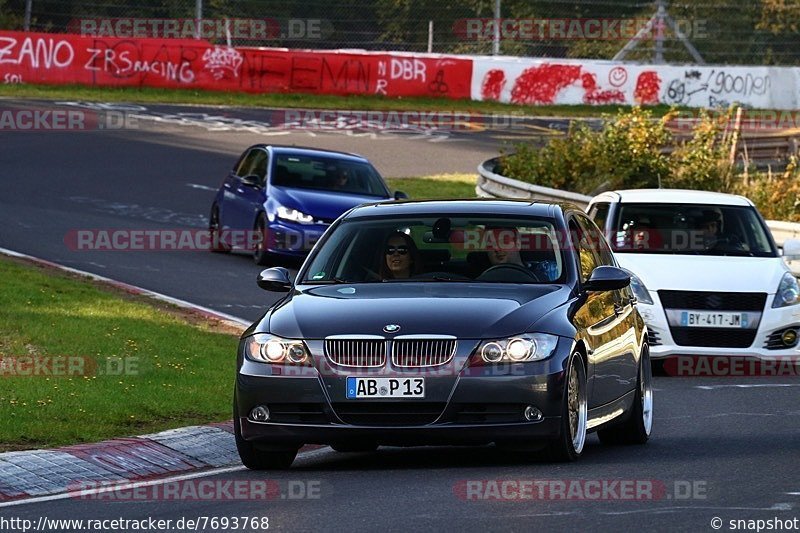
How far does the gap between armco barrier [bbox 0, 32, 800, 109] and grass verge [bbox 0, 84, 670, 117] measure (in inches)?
10.3

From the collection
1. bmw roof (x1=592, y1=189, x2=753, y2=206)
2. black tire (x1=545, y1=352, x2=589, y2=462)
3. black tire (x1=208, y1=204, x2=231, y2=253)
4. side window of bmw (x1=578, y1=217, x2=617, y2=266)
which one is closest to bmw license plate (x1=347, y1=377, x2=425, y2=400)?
black tire (x1=545, y1=352, x2=589, y2=462)

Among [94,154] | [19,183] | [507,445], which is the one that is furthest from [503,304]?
[94,154]

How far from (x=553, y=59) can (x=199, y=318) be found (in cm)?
3572

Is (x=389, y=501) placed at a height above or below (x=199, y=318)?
above

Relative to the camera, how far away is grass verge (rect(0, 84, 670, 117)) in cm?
4600

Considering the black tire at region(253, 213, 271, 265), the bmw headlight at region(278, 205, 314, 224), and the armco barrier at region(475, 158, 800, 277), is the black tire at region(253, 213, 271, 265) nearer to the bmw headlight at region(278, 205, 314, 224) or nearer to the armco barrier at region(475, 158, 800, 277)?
the bmw headlight at region(278, 205, 314, 224)

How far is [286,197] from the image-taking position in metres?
23.7

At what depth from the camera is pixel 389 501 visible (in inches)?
339

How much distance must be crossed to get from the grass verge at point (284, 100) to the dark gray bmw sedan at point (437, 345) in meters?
34.9

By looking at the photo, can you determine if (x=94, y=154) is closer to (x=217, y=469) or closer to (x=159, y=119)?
(x=159, y=119)

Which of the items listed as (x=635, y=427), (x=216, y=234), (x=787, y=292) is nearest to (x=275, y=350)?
(x=635, y=427)

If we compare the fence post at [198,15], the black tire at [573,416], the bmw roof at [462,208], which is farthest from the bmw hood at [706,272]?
the fence post at [198,15]

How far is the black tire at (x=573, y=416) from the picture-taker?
31.6 ft

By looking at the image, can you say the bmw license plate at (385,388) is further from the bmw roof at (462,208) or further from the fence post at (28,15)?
the fence post at (28,15)
